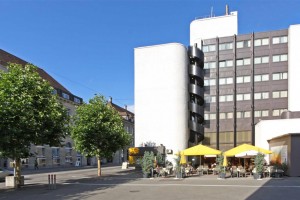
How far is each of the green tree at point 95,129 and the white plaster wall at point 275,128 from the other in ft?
58.3

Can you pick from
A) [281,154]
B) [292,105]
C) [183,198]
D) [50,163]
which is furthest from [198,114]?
[183,198]

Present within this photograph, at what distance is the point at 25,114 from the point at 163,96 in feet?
98.4

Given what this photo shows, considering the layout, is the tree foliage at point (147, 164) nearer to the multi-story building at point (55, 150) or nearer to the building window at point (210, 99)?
the multi-story building at point (55, 150)

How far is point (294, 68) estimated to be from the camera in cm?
5047

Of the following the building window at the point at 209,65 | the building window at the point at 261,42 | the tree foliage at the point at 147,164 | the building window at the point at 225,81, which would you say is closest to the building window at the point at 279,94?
the building window at the point at 225,81

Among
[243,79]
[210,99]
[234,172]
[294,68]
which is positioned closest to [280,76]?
[294,68]

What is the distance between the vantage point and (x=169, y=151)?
47062mm

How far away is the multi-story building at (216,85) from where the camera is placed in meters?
48.5

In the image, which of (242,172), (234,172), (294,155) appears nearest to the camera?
(294,155)

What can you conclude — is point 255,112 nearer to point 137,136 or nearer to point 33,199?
point 137,136

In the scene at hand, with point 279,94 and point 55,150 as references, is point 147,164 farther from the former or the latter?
point 55,150

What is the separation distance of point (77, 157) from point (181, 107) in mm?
28359

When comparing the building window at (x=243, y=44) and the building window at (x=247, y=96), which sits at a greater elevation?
the building window at (x=243, y=44)

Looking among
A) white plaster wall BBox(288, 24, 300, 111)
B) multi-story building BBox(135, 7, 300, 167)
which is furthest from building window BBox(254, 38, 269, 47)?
white plaster wall BBox(288, 24, 300, 111)
